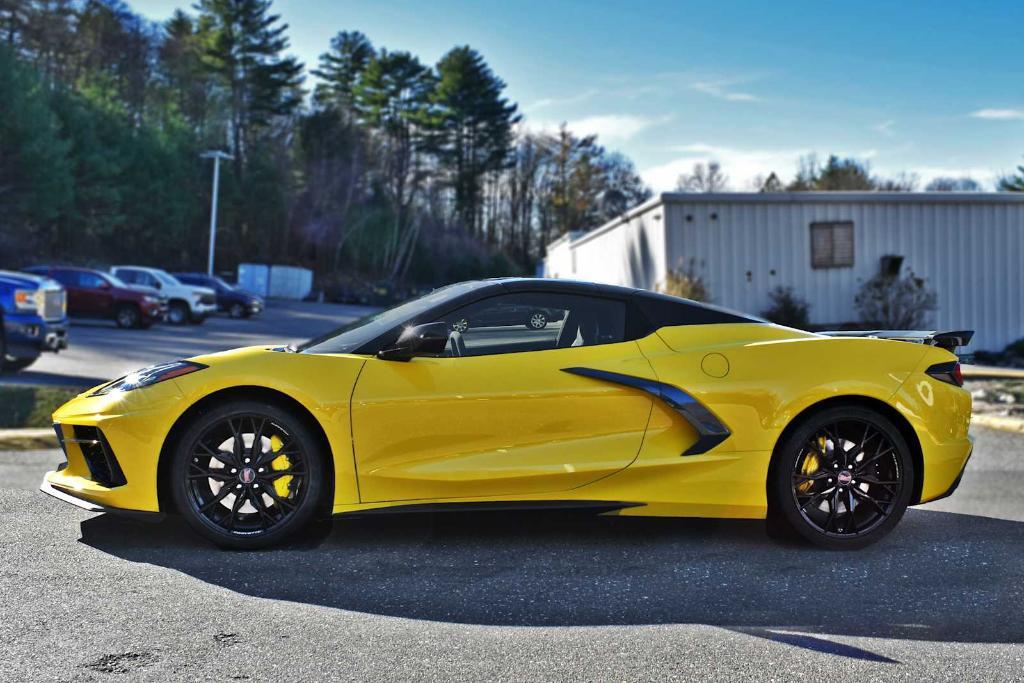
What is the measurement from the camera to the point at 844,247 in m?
20.8

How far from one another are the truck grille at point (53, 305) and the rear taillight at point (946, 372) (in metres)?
12.0

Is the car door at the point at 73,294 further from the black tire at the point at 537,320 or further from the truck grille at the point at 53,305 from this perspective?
the black tire at the point at 537,320

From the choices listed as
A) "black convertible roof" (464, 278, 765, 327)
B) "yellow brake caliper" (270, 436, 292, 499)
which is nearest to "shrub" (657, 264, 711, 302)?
"black convertible roof" (464, 278, 765, 327)

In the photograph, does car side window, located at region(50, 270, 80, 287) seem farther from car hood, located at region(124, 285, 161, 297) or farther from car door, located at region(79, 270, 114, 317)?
car hood, located at region(124, 285, 161, 297)

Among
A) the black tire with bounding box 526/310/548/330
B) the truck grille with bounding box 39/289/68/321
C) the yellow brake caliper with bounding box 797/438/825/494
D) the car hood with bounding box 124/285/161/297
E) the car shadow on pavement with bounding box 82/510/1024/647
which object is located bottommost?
the car shadow on pavement with bounding box 82/510/1024/647

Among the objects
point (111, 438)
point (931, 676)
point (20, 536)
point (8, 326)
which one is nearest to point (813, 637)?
point (931, 676)

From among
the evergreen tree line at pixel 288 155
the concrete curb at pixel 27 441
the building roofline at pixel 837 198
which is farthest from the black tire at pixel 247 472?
the evergreen tree line at pixel 288 155

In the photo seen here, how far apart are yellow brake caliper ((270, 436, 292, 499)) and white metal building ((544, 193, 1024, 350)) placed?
15.8 m

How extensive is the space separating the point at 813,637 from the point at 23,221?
48.2m

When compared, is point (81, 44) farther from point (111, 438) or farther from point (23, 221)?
point (111, 438)

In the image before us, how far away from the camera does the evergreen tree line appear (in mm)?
54219

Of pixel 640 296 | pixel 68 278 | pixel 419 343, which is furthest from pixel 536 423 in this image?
pixel 68 278

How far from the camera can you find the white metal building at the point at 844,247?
66.8 feet


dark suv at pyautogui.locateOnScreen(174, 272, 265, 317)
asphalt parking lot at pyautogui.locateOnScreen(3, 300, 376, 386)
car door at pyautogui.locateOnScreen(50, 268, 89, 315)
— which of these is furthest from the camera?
dark suv at pyautogui.locateOnScreen(174, 272, 265, 317)
